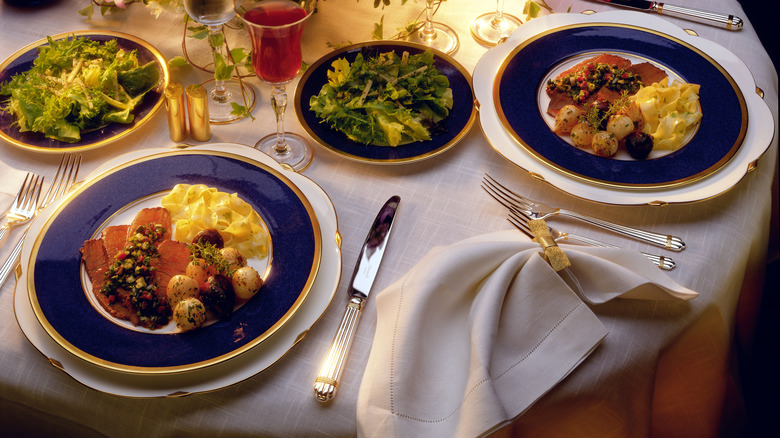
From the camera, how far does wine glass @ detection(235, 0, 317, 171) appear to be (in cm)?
130

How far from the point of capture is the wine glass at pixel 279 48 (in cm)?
130

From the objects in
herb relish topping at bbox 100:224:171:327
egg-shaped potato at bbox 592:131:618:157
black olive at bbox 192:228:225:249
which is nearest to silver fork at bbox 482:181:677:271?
egg-shaped potato at bbox 592:131:618:157

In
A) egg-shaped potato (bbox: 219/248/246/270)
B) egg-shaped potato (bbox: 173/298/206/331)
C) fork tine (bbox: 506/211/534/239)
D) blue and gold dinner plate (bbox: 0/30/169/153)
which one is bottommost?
blue and gold dinner plate (bbox: 0/30/169/153)

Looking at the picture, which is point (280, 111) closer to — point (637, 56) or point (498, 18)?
point (498, 18)

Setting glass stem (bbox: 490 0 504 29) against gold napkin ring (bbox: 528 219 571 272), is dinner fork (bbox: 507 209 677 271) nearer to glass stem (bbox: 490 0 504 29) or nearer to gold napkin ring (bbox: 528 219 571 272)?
gold napkin ring (bbox: 528 219 571 272)

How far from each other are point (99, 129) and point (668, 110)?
1.32 metres

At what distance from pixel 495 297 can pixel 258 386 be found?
43 cm

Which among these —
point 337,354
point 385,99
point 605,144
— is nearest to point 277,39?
point 385,99

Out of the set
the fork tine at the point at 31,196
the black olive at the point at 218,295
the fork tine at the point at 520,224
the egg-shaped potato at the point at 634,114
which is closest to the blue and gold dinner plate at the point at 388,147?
the fork tine at the point at 520,224

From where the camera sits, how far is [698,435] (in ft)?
4.89

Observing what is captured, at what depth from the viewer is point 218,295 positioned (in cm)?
111

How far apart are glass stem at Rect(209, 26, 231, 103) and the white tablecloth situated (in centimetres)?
9

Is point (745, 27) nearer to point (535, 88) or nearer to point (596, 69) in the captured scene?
point (596, 69)

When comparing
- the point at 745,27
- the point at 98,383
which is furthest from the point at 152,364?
the point at 745,27
